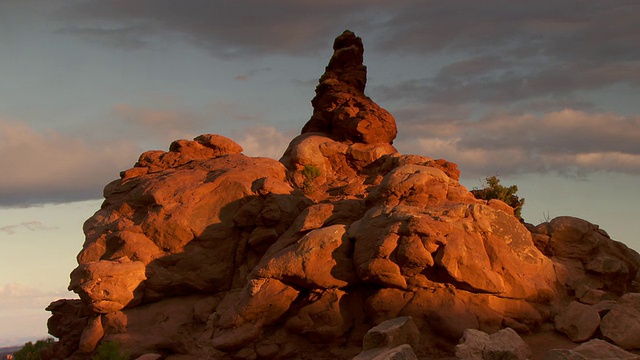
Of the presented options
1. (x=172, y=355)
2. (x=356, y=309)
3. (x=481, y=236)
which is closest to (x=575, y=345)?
(x=481, y=236)

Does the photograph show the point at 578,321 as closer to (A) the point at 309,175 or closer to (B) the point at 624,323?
(B) the point at 624,323

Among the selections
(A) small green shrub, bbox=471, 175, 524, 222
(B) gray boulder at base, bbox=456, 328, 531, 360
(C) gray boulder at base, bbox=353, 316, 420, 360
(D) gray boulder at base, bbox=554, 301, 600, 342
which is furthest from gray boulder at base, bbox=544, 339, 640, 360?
(A) small green shrub, bbox=471, 175, 524, 222

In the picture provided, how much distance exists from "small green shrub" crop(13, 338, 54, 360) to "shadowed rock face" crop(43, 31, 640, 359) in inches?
35.9

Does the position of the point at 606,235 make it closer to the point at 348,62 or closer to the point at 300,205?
the point at 300,205

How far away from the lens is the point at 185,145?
27.8 metres

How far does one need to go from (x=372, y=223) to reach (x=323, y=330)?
10.7 feet

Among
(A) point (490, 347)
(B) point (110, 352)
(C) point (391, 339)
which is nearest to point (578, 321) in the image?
(A) point (490, 347)

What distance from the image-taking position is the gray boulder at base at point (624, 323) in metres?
18.7

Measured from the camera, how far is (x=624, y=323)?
18906 millimetres

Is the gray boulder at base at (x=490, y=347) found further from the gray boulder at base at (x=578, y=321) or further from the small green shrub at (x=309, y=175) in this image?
the small green shrub at (x=309, y=175)

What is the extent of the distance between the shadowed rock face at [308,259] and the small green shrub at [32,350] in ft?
2.99

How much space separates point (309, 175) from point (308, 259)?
650 cm

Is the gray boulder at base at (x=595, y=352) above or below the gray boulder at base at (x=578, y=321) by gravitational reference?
below

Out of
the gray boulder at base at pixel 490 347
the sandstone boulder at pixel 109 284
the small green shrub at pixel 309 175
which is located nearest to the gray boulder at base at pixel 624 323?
the gray boulder at base at pixel 490 347
